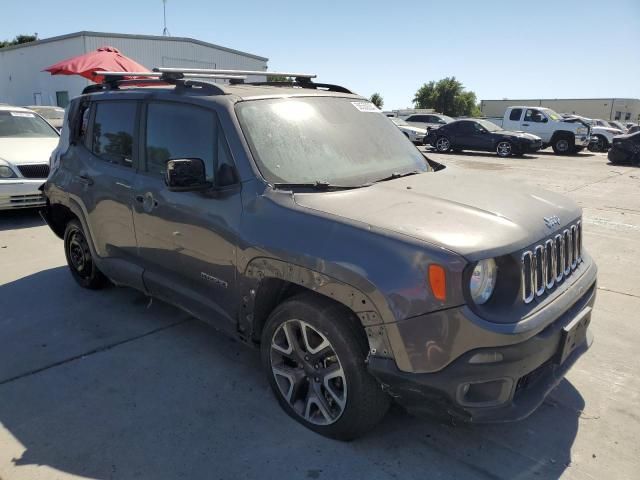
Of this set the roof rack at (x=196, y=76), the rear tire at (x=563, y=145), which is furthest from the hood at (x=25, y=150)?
the rear tire at (x=563, y=145)

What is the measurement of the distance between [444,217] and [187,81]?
2.15 meters

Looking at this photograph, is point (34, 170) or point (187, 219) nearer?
point (187, 219)

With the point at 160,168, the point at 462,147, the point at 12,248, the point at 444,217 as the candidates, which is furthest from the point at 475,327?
the point at 462,147

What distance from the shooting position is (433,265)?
88.9 inches

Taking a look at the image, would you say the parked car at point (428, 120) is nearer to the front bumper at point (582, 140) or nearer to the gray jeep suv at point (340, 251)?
the front bumper at point (582, 140)

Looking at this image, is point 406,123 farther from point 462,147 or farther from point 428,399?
point 428,399

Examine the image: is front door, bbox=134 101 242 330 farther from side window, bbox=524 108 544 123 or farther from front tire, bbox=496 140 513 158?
side window, bbox=524 108 544 123

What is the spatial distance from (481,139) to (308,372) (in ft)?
65.9

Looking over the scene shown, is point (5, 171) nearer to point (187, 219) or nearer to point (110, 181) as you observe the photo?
point (110, 181)

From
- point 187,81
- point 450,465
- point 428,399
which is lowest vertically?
point 450,465

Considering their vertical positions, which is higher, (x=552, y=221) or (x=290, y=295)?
(x=552, y=221)

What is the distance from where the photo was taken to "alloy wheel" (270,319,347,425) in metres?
2.72

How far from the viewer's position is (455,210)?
8.75 ft

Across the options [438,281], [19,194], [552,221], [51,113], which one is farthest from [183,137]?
[51,113]
